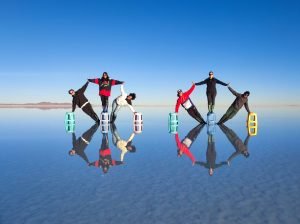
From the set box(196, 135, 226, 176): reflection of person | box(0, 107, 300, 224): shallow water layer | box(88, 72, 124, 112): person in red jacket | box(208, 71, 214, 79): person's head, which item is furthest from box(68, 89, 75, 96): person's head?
box(196, 135, 226, 176): reflection of person

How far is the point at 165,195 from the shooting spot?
6.70 meters

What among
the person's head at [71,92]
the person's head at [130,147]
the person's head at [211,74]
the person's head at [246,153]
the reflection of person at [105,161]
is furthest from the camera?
the person's head at [71,92]

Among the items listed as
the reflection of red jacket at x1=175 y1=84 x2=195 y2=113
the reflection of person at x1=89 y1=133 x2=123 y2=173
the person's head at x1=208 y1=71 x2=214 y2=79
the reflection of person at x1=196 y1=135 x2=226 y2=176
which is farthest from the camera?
the person's head at x1=208 y1=71 x2=214 y2=79

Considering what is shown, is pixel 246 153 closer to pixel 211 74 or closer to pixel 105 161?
pixel 105 161

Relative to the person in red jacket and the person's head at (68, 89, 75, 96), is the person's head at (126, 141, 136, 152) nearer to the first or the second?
the person's head at (68, 89, 75, 96)

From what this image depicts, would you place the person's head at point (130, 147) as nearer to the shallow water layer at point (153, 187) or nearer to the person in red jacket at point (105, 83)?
the shallow water layer at point (153, 187)

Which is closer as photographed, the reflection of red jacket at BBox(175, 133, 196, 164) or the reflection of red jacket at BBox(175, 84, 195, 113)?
the reflection of red jacket at BBox(175, 133, 196, 164)

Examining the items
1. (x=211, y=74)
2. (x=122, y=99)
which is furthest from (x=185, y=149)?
(x=211, y=74)

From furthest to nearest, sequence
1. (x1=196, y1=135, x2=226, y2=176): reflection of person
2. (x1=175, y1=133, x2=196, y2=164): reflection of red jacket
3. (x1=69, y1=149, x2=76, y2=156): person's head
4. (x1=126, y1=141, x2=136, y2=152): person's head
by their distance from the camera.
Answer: (x1=126, y1=141, x2=136, y2=152): person's head
(x1=69, y1=149, x2=76, y2=156): person's head
(x1=175, y1=133, x2=196, y2=164): reflection of red jacket
(x1=196, y1=135, x2=226, y2=176): reflection of person

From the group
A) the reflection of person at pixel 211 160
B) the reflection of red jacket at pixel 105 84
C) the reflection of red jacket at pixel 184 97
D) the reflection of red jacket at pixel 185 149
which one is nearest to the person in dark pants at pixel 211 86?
the reflection of red jacket at pixel 184 97

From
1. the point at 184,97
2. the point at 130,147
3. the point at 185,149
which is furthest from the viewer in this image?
the point at 184,97

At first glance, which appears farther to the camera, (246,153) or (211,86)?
(211,86)

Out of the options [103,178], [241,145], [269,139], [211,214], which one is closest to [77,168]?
[103,178]

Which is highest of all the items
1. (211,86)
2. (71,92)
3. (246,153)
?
(211,86)
